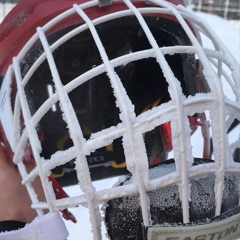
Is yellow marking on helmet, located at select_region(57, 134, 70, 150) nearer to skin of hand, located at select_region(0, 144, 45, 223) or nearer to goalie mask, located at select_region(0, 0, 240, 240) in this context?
goalie mask, located at select_region(0, 0, 240, 240)

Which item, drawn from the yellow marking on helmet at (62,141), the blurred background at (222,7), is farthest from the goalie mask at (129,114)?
the blurred background at (222,7)

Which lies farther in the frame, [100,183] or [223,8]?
[223,8]

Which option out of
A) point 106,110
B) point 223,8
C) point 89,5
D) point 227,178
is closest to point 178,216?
point 227,178

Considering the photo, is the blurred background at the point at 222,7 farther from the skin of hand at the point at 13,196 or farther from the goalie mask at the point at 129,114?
the skin of hand at the point at 13,196

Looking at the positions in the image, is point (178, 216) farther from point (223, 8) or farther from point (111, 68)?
point (223, 8)

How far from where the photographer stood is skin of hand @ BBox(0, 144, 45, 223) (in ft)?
2.02

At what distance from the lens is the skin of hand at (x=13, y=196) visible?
62 centimetres

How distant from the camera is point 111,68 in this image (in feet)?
1.65

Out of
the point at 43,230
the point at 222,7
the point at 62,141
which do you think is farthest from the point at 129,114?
the point at 222,7

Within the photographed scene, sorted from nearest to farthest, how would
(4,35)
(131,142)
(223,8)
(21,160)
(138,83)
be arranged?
1. (131,142)
2. (21,160)
3. (4,35)
4. (138,83)
5. (223,8)

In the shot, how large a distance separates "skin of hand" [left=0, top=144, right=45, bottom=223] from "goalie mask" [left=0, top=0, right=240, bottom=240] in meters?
0.02

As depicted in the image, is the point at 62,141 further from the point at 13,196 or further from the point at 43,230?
the point at 43,230

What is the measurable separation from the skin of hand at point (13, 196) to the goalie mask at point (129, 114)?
0.02m

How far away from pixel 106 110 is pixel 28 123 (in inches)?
14.6
